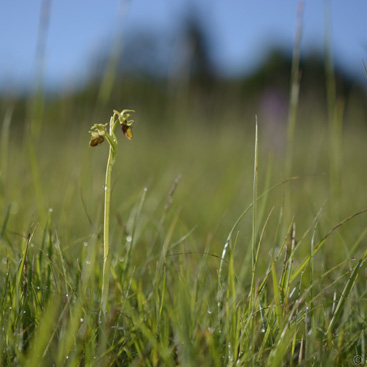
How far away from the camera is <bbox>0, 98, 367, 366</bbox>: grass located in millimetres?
622

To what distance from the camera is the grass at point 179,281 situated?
2.04 feet

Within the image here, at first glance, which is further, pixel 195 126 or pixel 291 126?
pixel 195 126

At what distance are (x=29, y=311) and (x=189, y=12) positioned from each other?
2488 cm

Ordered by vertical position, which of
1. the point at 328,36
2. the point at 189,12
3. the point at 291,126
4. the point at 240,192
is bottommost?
the point at 240,192

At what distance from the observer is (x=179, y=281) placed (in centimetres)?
67

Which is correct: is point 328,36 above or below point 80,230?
above

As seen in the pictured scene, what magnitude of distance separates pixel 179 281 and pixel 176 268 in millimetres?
96

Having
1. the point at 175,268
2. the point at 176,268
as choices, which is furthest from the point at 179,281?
the point at 175,268

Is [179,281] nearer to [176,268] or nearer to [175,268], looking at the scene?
[176,268]

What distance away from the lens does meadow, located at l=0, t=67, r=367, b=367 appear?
63cm

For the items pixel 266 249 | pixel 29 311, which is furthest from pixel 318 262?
pixel 29 311

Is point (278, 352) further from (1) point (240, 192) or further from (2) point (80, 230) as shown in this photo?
(1) point (240, 192)

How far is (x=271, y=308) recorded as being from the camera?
698mm

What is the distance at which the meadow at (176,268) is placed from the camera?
63cm
